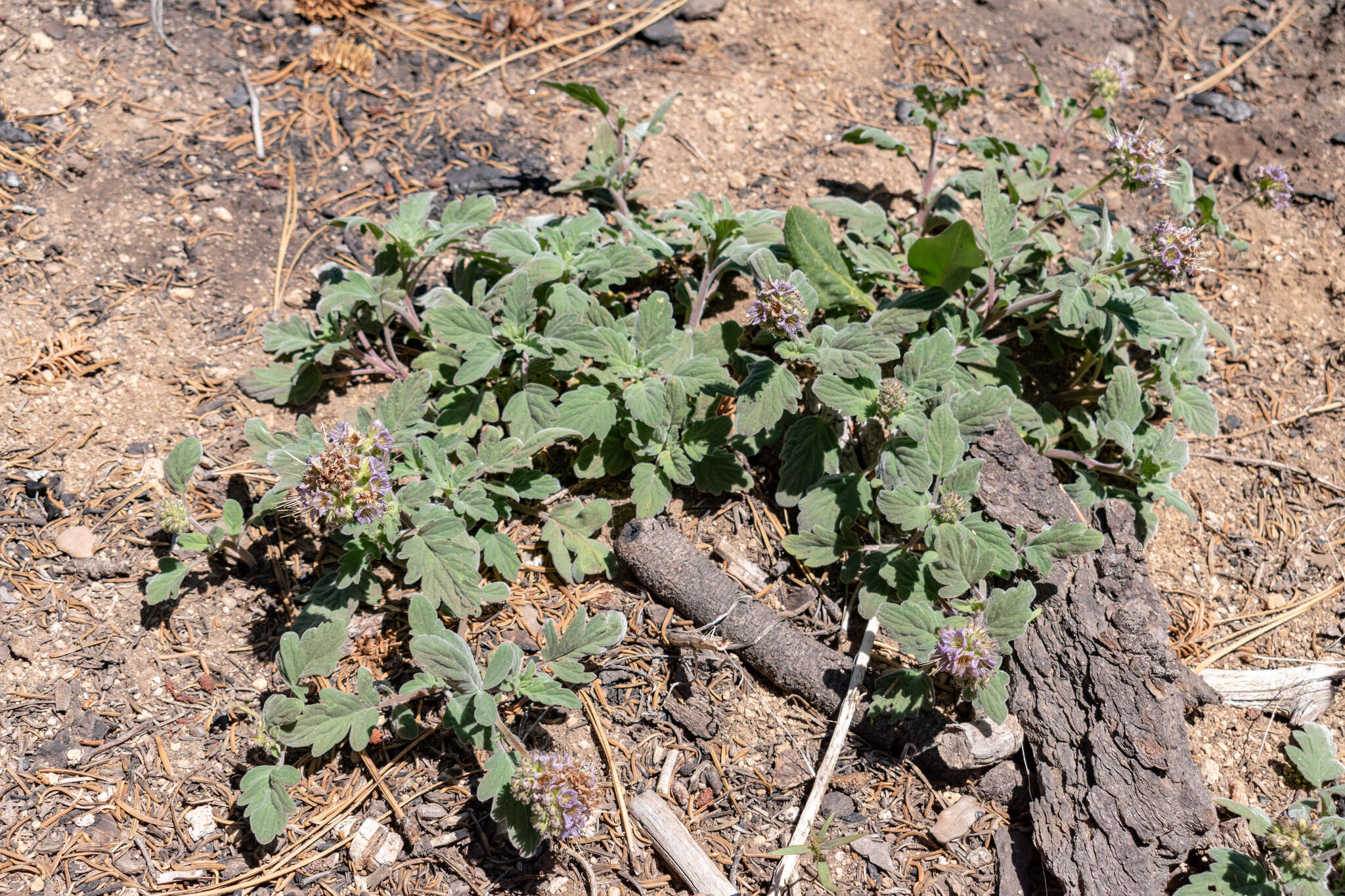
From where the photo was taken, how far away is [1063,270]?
3.97 m

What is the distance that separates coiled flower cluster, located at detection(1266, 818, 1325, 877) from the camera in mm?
2568

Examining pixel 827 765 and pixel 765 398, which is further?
pixel 765 398

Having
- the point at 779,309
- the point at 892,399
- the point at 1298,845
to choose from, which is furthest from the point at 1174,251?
the point at 1298,845

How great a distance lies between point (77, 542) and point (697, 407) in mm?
2353

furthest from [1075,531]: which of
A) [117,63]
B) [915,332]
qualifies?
[117,63]

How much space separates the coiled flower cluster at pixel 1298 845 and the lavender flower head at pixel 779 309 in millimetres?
2231

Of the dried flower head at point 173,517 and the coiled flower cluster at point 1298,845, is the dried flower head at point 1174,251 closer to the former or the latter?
the coiled flower cluster at point 1298,845

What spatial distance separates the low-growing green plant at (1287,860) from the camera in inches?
102

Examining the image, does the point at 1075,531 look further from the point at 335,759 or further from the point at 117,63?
the point at 117,63

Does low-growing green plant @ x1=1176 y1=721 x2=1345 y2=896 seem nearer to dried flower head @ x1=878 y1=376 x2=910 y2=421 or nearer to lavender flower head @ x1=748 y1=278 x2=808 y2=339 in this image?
dried flower head @ x1=878 y1=376 x2=910 y2=421

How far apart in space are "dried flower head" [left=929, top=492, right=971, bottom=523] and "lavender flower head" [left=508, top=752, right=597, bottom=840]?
57.5 inches

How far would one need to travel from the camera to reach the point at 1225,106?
4926 millimetres

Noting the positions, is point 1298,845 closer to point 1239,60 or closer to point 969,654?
point 969,654

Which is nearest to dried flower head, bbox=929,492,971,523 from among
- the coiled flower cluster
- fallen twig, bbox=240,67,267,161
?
the coiled flower cluster
